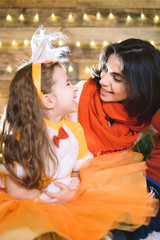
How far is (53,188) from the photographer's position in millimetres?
1124

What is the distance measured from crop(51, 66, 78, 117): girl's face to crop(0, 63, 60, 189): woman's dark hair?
0.09 ft

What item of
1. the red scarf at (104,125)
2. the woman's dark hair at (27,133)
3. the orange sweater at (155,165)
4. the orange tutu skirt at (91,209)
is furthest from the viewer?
the red scarf at (104,125)

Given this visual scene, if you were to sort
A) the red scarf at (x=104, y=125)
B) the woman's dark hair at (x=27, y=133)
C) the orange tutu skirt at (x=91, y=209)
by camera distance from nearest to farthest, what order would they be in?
1. the orange tutu skirt at (x=91, y=209)
2. the woman's dark hair at (x=27, y=133)
3. the red scarf at (x=104, y=125)

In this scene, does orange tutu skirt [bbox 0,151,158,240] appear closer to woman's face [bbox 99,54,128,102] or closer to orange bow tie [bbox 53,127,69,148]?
orange bow tie [bbox 53,127,69,148]

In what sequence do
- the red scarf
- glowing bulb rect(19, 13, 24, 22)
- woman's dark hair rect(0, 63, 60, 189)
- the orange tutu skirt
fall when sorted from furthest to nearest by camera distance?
glowing bulb rect(19, 13, 24, 22)
the red scarf
woman's dark hair rect(0, 63, 60, 189)
the orange tutu skirt

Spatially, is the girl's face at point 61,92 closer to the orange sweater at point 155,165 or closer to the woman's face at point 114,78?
the woman's face at point 114,78

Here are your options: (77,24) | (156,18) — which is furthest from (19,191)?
(156,18)

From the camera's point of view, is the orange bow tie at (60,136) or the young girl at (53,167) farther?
the orange bow tie at (60,136)

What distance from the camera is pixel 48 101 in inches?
44.7

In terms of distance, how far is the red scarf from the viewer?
1.43 m

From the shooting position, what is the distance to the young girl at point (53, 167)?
3.02 ft

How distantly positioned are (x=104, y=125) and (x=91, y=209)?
61 cm

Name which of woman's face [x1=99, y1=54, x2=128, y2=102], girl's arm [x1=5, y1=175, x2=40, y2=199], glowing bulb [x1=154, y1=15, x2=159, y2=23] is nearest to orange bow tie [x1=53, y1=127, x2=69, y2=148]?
girl's arm [x1=5, y1=175, x2=40, y2=199]

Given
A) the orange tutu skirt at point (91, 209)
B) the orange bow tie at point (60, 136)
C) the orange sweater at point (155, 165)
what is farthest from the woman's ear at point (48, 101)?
the orange sweater at point (155, 165)
